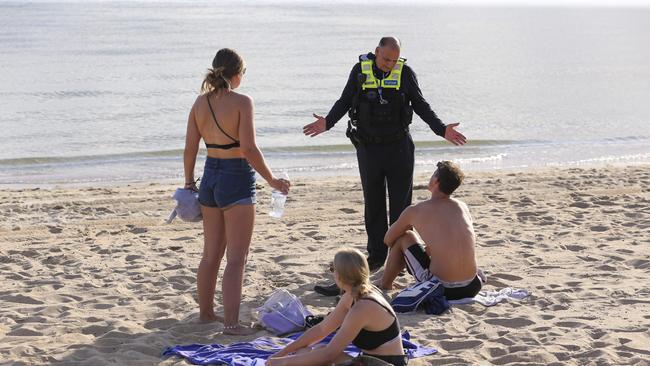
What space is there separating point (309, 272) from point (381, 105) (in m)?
1.48

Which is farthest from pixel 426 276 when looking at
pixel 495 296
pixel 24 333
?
pixel 24 333

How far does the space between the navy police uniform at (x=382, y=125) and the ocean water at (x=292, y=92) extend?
7349mm

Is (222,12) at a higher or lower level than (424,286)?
higher

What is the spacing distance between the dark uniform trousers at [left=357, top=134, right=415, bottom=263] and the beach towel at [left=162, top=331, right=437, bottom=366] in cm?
173

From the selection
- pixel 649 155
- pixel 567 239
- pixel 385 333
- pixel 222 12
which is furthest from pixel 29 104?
pixel 222 12

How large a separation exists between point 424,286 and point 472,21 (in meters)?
60.2

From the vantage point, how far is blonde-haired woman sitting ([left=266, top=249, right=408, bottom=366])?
4.77 m

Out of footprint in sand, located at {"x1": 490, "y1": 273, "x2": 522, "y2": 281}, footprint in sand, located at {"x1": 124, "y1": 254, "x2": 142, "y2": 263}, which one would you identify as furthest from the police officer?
footprint in sand, located at {"x1": 124, "y1": 254, "x2": 142, "y2": 263}

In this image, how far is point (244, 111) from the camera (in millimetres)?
5551

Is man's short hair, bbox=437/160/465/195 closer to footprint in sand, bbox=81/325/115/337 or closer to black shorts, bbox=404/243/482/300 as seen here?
black shorts, bbox=404/243/482/300

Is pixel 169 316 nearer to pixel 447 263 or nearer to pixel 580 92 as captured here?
pixel 447 263

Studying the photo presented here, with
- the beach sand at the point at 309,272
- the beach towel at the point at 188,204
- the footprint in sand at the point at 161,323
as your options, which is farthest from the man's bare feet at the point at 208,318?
the beach towel at the point at 188,204

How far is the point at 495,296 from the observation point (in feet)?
21.7

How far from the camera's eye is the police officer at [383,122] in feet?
22.9
